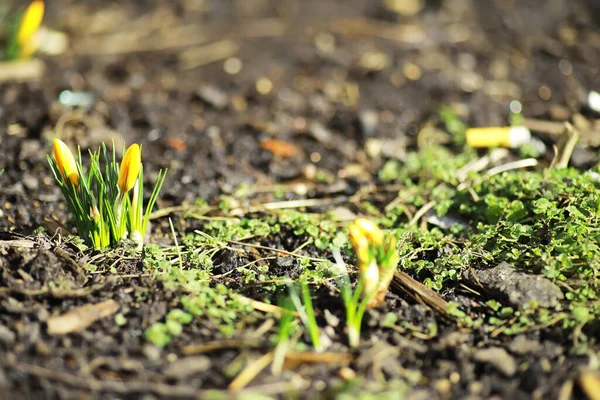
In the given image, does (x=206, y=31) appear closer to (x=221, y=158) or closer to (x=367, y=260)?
(x=221, y=158)

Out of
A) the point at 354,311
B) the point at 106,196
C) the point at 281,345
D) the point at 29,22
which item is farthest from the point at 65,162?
the point at 29,22

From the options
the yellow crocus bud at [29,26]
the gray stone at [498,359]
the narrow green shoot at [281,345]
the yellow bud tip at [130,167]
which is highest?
the yellow crocus bud at [29,26]

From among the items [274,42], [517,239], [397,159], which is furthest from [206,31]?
[517,239]

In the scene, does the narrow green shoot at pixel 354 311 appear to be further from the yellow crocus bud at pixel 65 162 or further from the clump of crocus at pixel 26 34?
the clump of crocus at pixel 26 34

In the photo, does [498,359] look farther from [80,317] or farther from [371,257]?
[80,317]

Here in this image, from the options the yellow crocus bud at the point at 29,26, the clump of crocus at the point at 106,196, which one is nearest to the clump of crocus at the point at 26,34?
the yellow crocus bud at the point at 29,26

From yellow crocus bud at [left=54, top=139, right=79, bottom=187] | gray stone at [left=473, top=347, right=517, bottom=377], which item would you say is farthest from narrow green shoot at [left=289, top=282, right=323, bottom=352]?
yellow crocus bud at [left=54, top=139, right=79, bottom=187]
